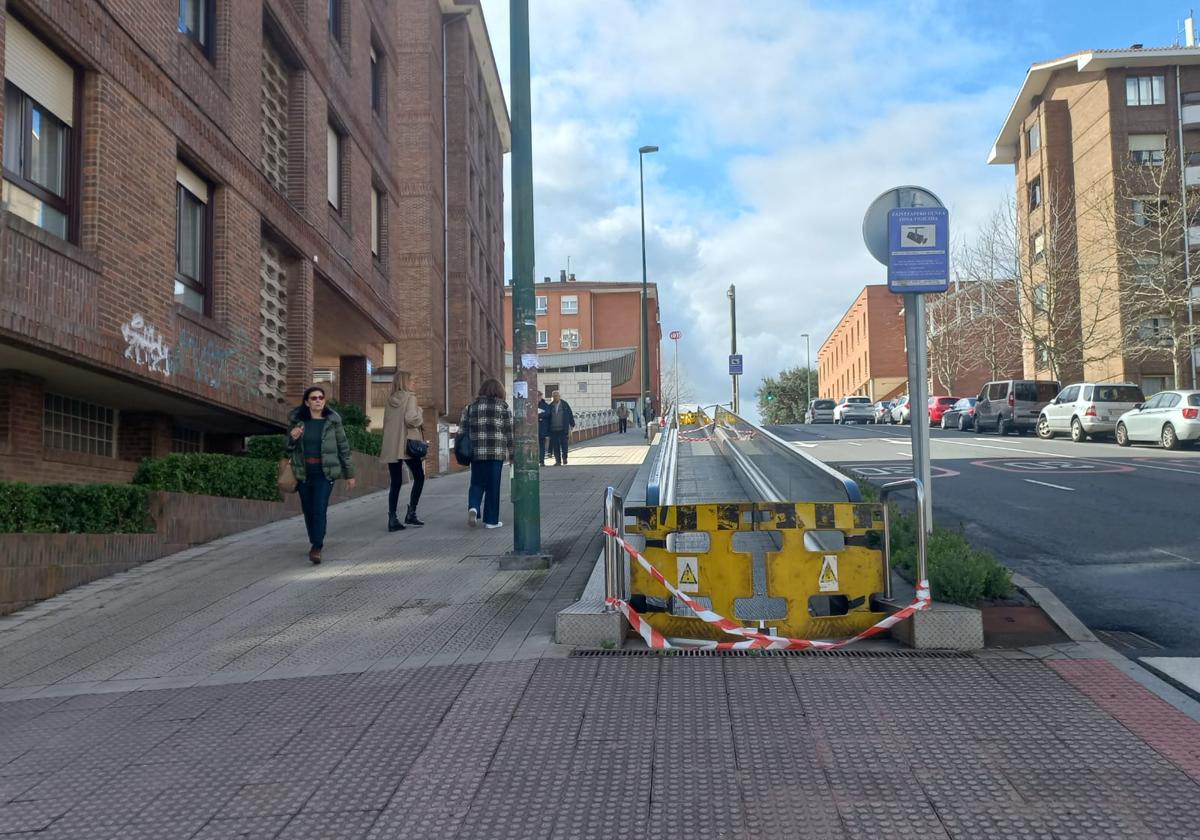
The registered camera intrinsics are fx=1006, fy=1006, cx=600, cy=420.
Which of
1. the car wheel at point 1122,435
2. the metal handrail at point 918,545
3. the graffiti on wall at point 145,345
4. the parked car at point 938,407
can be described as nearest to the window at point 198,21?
the graffiti on wall at point 145,345

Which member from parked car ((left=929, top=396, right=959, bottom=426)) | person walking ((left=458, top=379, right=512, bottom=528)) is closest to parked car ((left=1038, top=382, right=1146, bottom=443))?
parked car ((left=929, top=396, right=959, bottom=426))

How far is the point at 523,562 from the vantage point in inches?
329

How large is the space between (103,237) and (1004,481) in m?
12.7

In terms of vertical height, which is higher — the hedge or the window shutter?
the window shutter

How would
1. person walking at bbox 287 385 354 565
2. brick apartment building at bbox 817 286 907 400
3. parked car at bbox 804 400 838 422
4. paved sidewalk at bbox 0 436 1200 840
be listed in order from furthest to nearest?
brick apartment building at bbox 817 286 907 400 → parked car at bbox 804 400 838 422 → person walking at bbox 287 385 354 565 → paved sidewalk at bbox 0 436 1200 840

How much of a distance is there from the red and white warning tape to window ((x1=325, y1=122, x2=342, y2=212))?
14.6m

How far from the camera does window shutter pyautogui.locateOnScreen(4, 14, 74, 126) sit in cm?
921

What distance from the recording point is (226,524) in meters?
11.2

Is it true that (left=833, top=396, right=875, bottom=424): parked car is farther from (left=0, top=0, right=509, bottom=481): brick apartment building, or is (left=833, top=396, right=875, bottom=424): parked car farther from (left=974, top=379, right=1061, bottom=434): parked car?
(left=0, top=0, right=509, bottom=481): brick apartment building

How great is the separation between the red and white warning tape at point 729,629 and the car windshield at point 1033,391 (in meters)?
30.2

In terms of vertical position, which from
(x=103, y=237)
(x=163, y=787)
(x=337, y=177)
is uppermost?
(x=337, y=177)

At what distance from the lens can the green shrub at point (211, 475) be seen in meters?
10.2

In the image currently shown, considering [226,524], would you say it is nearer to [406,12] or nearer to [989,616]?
[989,616]

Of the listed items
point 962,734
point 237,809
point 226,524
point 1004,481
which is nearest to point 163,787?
point 237,809
